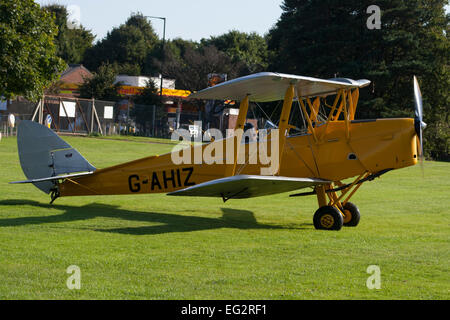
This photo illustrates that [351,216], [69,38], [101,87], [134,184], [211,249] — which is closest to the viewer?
[211,249]

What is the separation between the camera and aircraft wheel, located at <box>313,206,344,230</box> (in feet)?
29.7

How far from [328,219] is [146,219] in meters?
3.35

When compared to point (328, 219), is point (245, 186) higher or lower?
higher

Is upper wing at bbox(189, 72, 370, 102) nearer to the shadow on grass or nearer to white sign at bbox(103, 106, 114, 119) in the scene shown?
the shadow on grass

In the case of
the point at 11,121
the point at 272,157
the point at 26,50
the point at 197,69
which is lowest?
the point at 272,157

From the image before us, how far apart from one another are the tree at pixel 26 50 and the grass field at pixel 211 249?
19.5ft

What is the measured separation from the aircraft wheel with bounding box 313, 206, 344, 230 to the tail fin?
16.0 ft

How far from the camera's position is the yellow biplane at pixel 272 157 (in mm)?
9000

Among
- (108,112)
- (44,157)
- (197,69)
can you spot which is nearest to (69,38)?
(197,69)

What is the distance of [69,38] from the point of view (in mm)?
85562

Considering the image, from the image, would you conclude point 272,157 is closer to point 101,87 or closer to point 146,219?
point 146,219

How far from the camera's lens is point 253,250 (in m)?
7.23
